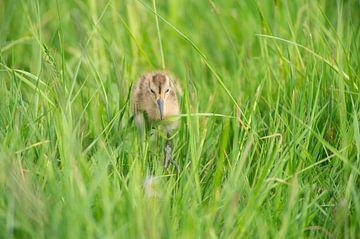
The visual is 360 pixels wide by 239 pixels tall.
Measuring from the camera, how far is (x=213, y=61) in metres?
6.97

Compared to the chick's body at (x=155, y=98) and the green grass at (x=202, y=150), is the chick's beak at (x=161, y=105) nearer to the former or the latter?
the chick's body at (x=155, y=98)

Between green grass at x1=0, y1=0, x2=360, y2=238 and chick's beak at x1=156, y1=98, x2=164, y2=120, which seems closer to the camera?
green grass at x1=0, y1=0, x2=360, y2=238

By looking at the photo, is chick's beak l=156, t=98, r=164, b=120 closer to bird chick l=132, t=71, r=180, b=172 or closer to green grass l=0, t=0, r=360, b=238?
bird chick l=132, t=71, r=180, b=172

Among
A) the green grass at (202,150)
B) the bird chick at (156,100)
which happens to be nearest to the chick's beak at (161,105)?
the bird chick at (156,100)

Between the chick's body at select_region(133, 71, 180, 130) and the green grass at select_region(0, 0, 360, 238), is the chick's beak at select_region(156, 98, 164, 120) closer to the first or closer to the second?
the chick's body at select_region(133, 71, 180, 130)

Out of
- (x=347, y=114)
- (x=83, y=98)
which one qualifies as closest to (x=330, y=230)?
(x=347, y=114)

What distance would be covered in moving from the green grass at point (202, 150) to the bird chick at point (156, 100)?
0.07 meters

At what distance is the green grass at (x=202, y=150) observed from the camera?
3.80m

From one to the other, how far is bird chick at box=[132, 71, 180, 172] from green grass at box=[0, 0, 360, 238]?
0.24 ft

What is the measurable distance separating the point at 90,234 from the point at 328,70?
2.22 m

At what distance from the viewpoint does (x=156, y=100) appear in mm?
5145

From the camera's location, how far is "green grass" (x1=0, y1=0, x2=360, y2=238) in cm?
380

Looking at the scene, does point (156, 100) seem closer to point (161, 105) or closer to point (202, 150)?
point (161, 105)

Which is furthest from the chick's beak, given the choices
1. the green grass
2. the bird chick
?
the green grass
